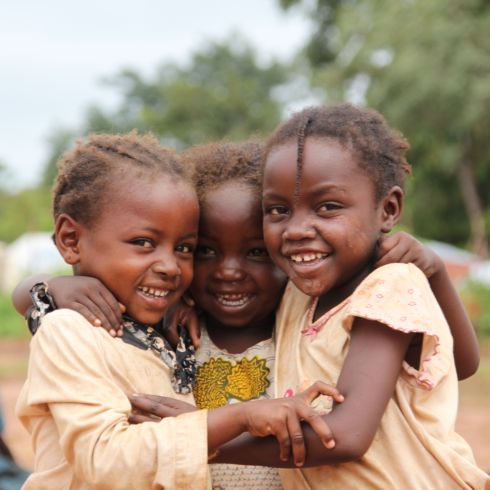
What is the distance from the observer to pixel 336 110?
2.49 meters

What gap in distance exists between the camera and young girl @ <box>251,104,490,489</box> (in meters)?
2.16

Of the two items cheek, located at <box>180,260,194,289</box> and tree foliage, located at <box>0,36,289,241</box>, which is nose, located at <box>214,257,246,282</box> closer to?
cheek, located at <box>180,260,194,289</box>

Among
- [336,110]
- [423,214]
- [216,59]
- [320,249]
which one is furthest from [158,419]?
[216,59]

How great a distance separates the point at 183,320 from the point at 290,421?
81 centimetres

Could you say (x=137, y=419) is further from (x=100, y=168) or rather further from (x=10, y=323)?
(x=10, y=323)

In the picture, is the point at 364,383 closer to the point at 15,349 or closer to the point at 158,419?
the point at 158,419

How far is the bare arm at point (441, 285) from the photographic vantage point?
2.42 meters

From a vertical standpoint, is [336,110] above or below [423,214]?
above

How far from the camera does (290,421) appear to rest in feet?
6.67

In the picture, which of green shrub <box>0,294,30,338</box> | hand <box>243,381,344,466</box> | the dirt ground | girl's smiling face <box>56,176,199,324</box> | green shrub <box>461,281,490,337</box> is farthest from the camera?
green shrub <box>0,294,30,338</box>

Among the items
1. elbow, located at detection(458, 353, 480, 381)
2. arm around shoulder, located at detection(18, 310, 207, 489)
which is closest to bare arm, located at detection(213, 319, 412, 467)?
arm around shoulder, located at detection(18, 310, 207, 489)

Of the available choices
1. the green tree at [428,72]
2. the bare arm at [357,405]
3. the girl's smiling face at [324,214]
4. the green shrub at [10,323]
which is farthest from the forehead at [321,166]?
the green tree at [428,72]

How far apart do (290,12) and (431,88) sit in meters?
10.7

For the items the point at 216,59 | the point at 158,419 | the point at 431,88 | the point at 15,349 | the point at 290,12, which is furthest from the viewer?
the point at 216,59
